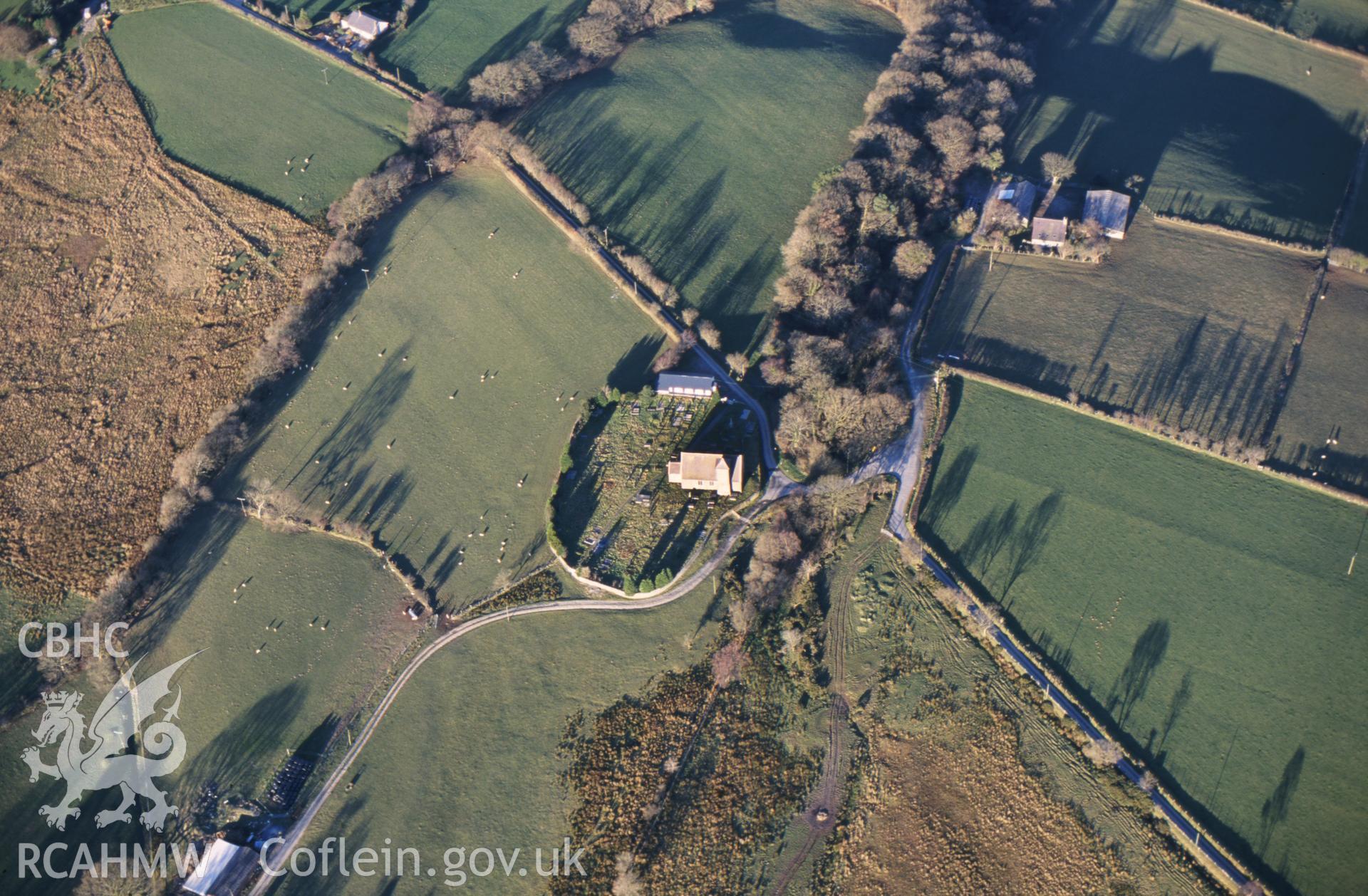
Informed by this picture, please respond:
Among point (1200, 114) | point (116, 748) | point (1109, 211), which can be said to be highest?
point (1200, 114)

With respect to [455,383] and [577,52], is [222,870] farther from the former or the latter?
[577,52]

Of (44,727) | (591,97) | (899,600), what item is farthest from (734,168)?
(44,727)

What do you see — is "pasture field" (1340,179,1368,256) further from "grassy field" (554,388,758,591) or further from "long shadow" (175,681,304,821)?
"long shadow" (175,681,304,821)

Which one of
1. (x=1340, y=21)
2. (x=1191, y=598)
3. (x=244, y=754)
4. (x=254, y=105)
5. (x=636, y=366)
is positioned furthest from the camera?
(x=1340, y=21)

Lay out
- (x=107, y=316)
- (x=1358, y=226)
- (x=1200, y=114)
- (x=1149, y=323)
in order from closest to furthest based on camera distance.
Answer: (x=1149, y=323) < (x=1358, y=226) < (x=107, y=316) < (x=1200, y=114)

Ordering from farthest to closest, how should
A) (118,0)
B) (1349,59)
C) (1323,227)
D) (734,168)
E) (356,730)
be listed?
(118,0)
(1349,59)
(734,168)
(1323,227)
(356,730)

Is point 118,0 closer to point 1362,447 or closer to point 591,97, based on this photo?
point 591,97

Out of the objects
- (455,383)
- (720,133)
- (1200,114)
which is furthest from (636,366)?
(1200,114)
